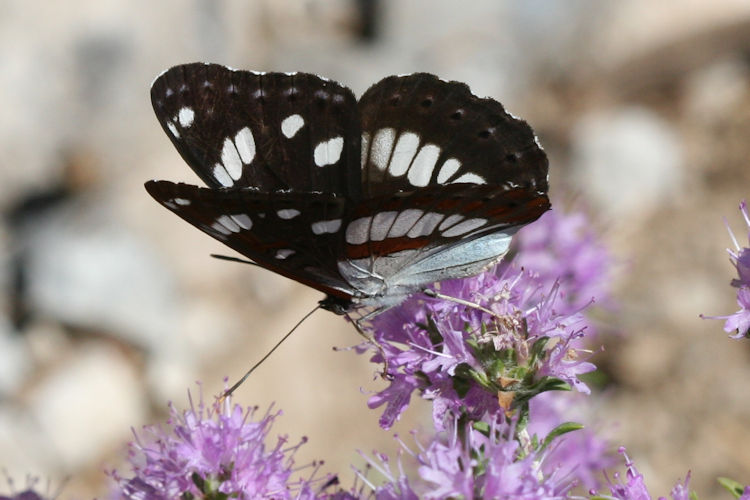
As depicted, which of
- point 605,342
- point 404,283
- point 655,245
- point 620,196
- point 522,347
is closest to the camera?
point 522,347

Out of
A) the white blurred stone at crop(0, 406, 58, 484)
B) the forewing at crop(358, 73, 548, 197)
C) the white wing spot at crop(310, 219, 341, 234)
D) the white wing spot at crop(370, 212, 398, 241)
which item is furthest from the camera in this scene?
the white blurred stone at crop(0, 406, 58, 484)

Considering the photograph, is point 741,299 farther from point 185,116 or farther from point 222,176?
point 185,116

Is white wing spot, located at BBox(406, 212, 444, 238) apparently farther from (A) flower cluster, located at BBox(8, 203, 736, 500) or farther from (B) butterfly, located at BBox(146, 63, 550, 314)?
(A) flower cluster, located at BBox(8, 203, 736, 500)

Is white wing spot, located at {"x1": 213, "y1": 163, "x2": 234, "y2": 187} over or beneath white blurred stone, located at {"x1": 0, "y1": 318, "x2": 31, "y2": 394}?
beneath

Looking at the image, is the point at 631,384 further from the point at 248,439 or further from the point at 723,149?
the point at 248,439

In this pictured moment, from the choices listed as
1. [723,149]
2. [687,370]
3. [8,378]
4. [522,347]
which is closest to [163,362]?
[8,378]

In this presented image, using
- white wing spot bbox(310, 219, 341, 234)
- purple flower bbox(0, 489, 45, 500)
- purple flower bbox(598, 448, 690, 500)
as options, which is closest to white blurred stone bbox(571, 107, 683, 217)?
white wing spot bbox(310, 219, 341, 234)
